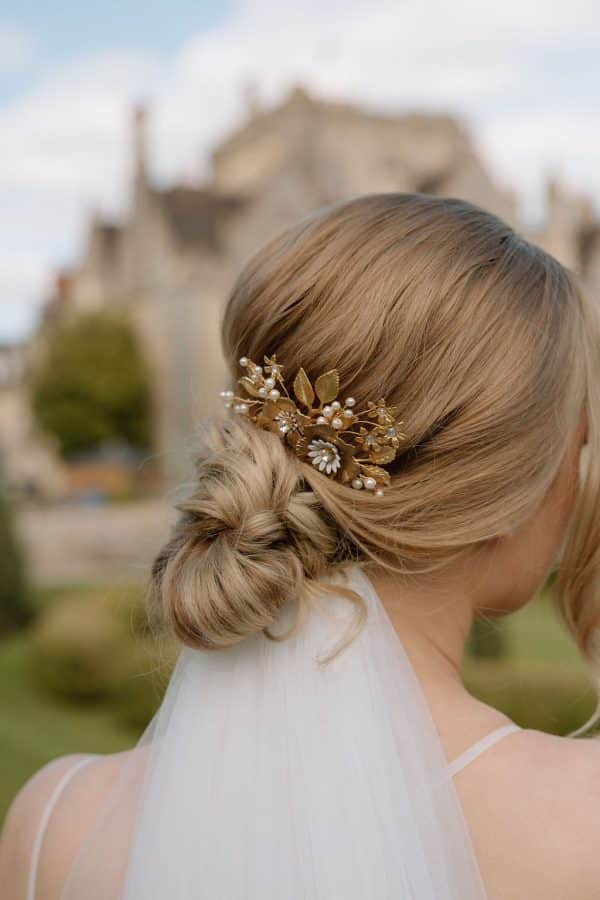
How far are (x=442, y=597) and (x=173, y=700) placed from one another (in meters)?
0.51

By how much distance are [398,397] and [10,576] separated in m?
9.66

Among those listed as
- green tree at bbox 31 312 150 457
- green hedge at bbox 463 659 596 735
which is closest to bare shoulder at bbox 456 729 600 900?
green hedge at bbox 463 659 596 735

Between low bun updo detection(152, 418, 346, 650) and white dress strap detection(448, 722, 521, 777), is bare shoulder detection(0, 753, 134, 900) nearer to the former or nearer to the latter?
low bun updo detection(152, 418, 346, 650)

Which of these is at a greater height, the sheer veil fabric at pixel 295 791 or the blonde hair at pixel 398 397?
the blonde hair at pixel 398 397

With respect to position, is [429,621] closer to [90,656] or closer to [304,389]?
[304,389]

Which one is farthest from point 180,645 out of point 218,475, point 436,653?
point 436,653

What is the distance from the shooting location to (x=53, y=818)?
64.2 inches

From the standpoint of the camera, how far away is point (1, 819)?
591cm

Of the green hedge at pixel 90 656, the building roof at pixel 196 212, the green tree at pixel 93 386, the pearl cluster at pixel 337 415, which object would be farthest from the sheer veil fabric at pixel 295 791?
the building roof at pixel 196 212

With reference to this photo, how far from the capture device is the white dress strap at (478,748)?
4.62 feet

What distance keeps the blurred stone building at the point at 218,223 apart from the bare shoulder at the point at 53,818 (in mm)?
26237

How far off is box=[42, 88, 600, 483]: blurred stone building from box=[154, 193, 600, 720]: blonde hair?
26.3 metres

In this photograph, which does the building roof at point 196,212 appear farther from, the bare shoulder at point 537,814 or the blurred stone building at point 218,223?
the bare shoulder at point 537,814

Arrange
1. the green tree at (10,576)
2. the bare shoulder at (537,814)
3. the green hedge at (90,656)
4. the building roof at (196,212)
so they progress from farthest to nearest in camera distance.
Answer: the building roof at (196,212)
the green tree at (10,576)
the green hedge at (90,656)
the bare shoulder at (537,814)
